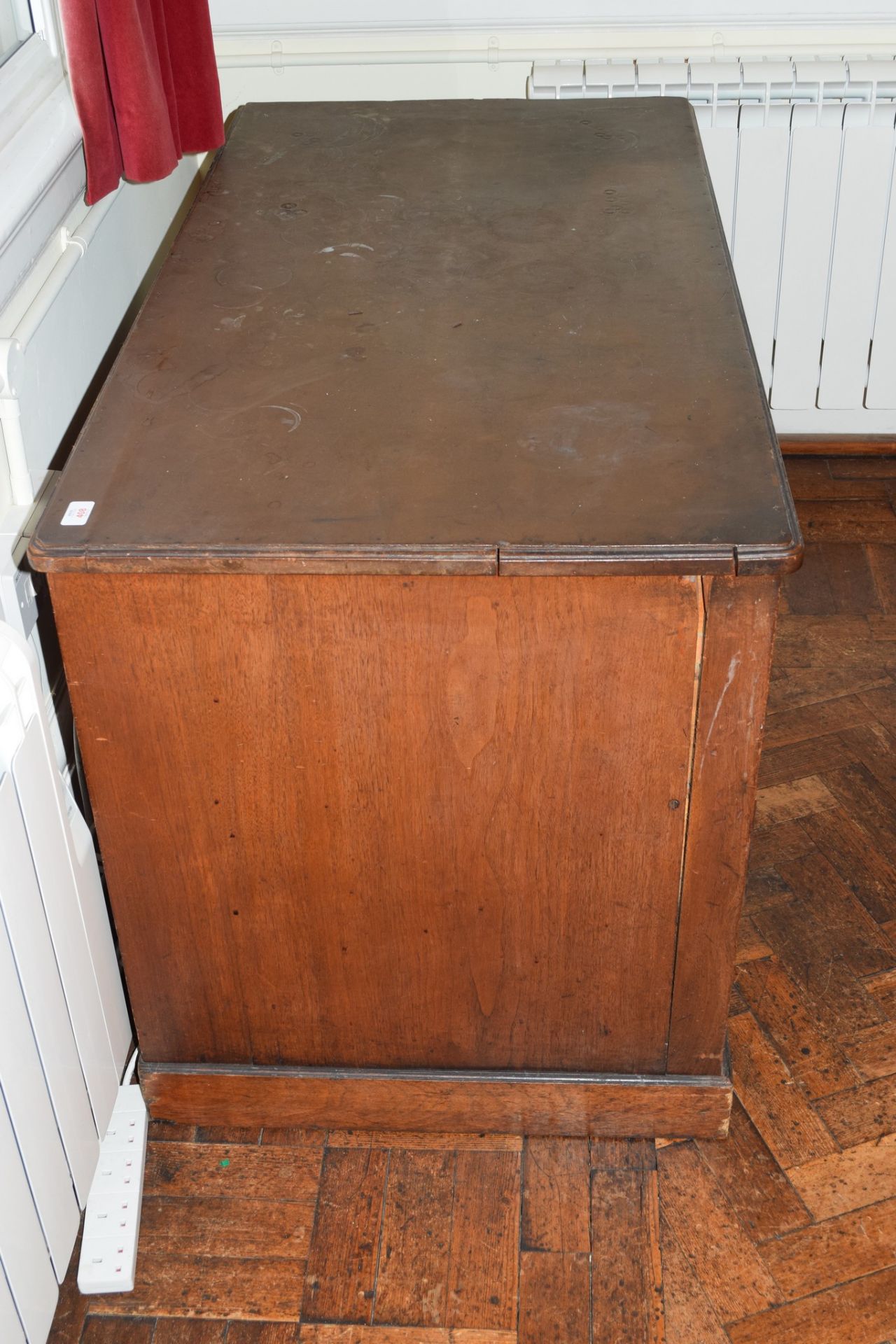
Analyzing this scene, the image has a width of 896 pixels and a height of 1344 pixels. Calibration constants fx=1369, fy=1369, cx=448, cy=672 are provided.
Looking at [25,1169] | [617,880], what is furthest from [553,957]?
[25,1169]

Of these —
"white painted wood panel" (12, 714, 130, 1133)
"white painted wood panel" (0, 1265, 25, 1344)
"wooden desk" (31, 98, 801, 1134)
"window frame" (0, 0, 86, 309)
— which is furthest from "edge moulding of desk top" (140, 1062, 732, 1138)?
"window frame" (0, 0, 86, 309)

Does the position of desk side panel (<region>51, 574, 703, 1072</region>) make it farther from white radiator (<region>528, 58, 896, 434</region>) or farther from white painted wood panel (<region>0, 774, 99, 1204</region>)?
white radiator (<region>528, 58, 896, 434</region>)

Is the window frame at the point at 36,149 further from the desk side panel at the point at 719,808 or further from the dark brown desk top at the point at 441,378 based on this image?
the desk side panel at the point at 719,808

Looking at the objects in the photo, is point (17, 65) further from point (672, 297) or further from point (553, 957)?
point (553, 957)

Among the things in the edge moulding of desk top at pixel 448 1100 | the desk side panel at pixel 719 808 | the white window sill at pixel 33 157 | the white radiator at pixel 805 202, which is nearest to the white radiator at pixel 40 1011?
the edge moulding of desk top at pixel 448 1100

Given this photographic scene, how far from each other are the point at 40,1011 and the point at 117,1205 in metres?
0.40

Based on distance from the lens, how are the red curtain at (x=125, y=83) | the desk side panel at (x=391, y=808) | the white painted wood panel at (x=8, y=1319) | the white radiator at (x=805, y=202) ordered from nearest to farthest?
the white painted wood panel at (x=8, y=1319) → the desk side panel at (x=391, y=808) → the red curtain at (x=125, y=83) → the white radiator at (x=805, y=202)

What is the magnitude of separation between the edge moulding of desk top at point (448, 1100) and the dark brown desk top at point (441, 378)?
2.38ft

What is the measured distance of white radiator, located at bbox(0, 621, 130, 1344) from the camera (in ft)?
4.21

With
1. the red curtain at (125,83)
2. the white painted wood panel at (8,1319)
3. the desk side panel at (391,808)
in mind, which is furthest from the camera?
the red curtain at (125,83)

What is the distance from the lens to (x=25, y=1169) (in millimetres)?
1332

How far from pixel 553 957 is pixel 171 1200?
1.87ft

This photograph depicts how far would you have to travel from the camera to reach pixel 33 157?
5.17 ft

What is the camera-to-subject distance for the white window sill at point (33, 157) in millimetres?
1506
